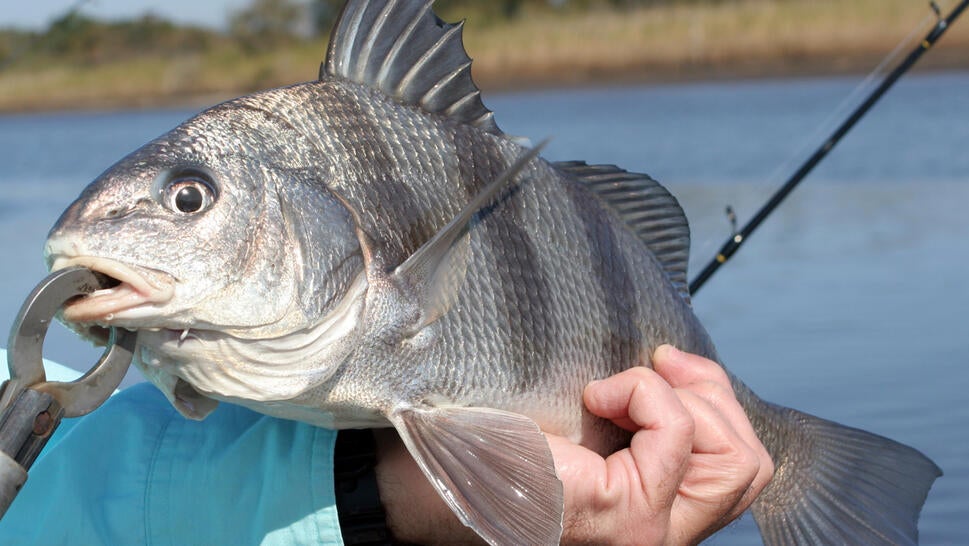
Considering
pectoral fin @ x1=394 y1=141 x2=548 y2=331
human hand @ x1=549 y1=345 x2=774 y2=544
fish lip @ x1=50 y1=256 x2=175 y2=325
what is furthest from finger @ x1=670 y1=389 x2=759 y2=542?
fish lip @ x1=50 y1=256 x2=175 y2=325

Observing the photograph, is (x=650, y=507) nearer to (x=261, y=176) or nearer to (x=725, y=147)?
(x=261, y=176)

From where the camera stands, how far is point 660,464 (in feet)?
6.33

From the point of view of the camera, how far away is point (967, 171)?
7.67 metres

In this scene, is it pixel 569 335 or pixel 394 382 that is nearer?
pixel 394 382

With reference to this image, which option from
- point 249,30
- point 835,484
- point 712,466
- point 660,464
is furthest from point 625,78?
point 660,464

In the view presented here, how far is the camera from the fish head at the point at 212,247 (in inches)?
59.8

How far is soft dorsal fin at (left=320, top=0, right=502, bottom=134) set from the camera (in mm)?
1896

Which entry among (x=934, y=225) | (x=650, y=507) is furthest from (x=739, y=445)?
(x=934, y=225)

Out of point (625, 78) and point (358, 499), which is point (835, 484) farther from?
point (625, 78)

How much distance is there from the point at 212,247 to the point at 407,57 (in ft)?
1.77

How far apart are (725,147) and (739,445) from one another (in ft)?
28.0

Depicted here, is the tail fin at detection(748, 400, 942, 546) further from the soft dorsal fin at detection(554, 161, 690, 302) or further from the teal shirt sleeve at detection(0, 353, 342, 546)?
the teal shirt sleeve at detection(0, 353, 342, 546)

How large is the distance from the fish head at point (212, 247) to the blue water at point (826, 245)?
5.20 feet

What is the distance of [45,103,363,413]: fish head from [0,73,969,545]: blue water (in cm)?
158
